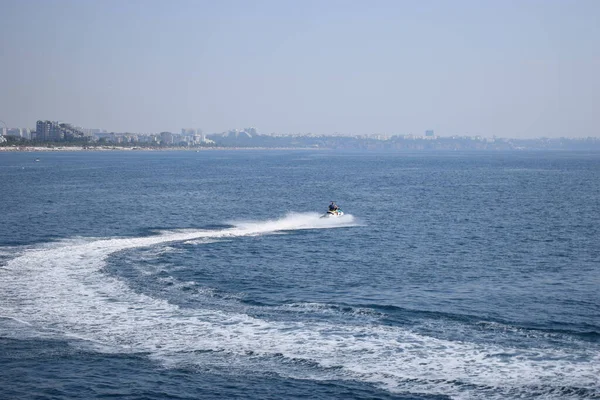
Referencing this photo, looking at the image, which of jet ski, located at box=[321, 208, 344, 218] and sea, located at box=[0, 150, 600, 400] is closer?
sea, located at box=[0, 150, 600, 400]

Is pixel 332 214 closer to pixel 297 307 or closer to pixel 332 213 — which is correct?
pixel 332 213

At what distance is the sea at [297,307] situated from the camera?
30.0 meters

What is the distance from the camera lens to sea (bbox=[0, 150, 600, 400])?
30000mm

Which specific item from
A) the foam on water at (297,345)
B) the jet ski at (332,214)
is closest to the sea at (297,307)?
the foam on water at (297,345)

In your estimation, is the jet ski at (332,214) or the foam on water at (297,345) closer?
the foam on water at (297,345)

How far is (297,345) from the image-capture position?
34.5 meters

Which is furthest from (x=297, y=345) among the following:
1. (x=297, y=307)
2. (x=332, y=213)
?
(x=332, y=213)

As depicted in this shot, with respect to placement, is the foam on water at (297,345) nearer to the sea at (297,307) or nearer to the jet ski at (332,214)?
the sea at (297,307)

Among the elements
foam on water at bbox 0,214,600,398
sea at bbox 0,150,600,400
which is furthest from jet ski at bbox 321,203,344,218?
foam on water at bbox 0,214,600,398

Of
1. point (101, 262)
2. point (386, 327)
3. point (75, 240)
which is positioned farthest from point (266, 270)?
point (75, 240)

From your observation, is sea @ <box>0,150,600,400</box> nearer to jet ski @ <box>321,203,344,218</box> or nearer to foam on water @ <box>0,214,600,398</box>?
foam on water @ <box>0,214,600,398</box>

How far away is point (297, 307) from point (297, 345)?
25.4ft

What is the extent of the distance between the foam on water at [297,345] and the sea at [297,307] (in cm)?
13

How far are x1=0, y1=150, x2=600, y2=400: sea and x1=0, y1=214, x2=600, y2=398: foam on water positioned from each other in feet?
0.42
